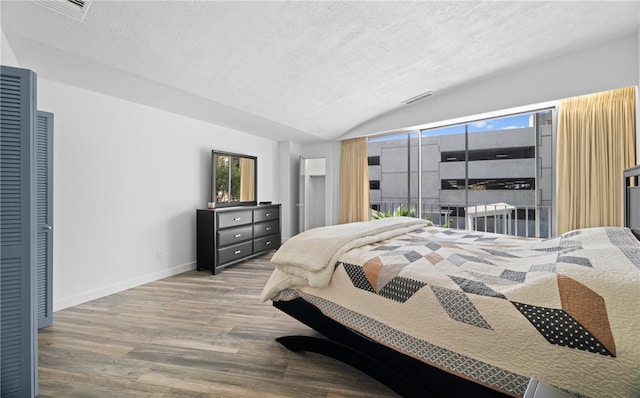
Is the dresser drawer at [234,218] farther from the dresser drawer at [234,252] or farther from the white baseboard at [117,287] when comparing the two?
the white baseboard at [117,287]

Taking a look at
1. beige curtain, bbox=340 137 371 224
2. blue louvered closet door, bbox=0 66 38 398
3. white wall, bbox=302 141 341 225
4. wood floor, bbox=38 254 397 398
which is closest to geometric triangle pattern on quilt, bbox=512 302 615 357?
wood floor, bbox=38 254 397 398

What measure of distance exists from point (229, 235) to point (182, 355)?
220 centimetres

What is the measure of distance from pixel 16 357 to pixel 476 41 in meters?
4.17

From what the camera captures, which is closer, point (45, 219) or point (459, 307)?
point (459, 307)

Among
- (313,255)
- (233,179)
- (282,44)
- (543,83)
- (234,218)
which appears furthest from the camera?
(233,179)

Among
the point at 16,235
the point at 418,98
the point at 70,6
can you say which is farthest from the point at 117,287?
the point at 418,98

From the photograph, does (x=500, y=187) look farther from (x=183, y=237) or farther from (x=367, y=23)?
(x=183, y=237)

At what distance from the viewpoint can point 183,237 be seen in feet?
12.5

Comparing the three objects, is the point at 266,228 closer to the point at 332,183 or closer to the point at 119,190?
the point at 332,183

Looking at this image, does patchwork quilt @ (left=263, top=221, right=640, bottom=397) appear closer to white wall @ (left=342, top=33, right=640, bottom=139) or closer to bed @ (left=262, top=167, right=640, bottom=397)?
bed @ (left=262, top=167, right=640, bottom=397)

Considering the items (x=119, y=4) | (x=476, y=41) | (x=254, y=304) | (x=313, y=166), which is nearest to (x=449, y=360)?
(x=254, y=304)

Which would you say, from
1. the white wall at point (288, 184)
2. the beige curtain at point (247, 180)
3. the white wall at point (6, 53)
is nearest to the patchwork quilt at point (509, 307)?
the white wall at point (6, 53)

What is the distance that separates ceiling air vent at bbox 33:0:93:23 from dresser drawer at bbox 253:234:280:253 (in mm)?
3256

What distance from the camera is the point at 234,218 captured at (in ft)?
13.2
